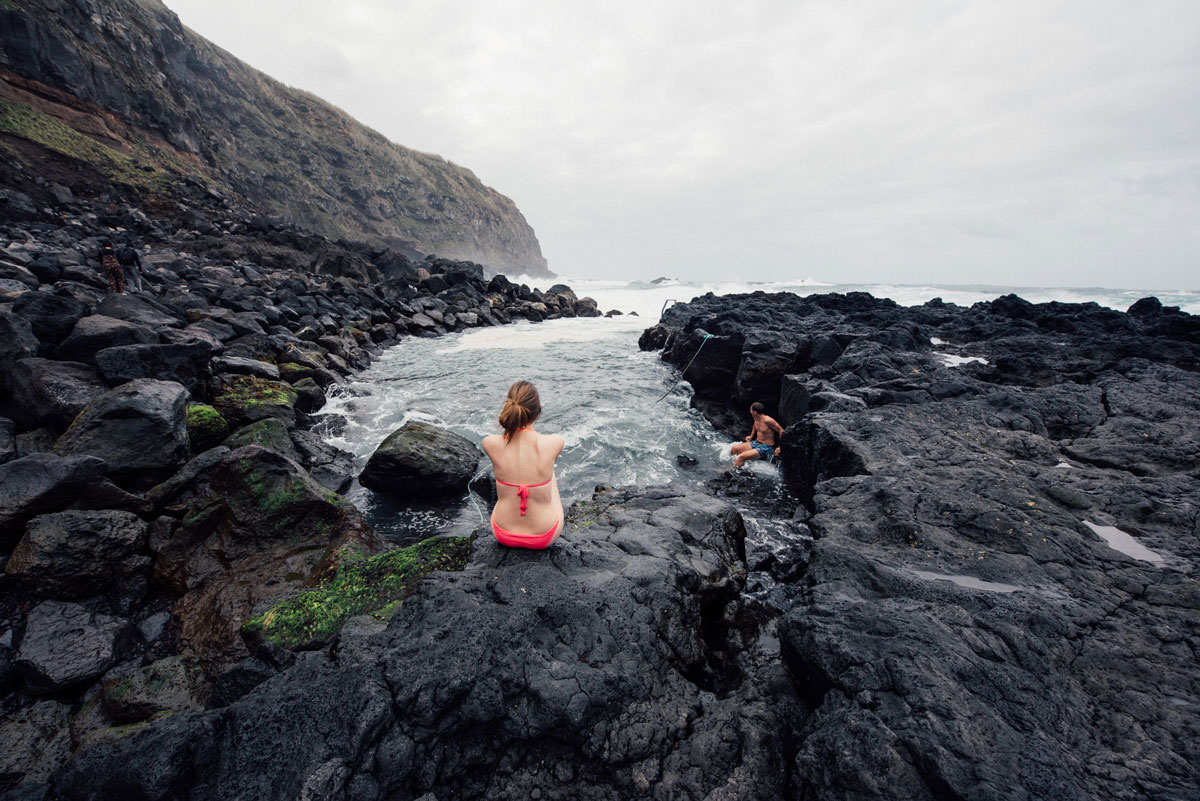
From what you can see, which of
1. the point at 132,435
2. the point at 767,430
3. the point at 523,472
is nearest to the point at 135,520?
the point at 132,435

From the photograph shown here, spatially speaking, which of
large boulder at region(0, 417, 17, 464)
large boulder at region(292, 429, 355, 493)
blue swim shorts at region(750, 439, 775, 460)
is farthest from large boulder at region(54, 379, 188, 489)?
blue swim shorts at region(750, 439, 775, 460)

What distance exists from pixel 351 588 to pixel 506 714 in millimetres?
1589

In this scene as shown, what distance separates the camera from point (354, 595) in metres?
3.13

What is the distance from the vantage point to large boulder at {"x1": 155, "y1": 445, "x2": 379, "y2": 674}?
3.51 meters

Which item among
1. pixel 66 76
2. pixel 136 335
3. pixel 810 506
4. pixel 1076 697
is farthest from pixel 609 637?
pixel 66 76

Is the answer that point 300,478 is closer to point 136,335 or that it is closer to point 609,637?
point 609,637

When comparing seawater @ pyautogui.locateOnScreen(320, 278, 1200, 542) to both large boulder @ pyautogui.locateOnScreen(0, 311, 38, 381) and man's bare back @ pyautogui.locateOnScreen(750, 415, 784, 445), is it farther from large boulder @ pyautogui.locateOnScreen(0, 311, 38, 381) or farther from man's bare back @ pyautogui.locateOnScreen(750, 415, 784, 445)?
large boulder @ pyautogui.locateOnScreen(0, 311, 38, 381)

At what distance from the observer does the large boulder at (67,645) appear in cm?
290

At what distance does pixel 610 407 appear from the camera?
37.3 feet

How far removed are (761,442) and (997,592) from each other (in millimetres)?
5442

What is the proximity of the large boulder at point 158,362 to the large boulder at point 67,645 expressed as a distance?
344 cm

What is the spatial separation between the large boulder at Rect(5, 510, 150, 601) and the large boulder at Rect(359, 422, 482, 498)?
255 cm

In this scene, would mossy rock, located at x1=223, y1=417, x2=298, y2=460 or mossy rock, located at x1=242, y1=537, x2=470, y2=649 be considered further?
mossy rock, located at x1=223, y1=417, x2=298, y2=460

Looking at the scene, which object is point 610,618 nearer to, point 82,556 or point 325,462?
point 82,556
